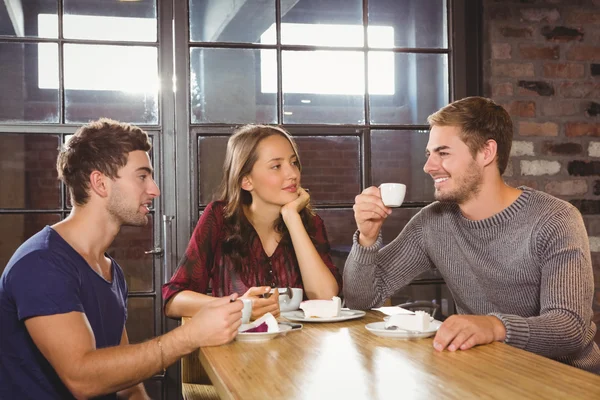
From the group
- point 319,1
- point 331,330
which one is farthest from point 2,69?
point 331,330

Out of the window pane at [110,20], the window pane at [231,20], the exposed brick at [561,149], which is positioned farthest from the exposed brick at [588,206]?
the window pane at [110,20]

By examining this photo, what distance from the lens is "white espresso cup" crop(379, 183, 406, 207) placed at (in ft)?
6.59

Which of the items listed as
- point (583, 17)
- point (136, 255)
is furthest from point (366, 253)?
point (583, 17)

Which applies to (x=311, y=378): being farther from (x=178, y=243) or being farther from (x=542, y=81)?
(x=542, y=81)

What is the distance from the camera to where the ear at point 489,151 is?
2.30 metres

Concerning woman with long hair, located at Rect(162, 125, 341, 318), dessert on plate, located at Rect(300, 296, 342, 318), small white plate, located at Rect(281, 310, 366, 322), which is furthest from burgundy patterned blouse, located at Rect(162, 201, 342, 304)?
dessert on plate, located at Rect(300, 296, 342, 318)

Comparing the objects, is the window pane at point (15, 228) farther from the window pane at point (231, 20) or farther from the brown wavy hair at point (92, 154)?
the brown wavy hair at point (92, 154)

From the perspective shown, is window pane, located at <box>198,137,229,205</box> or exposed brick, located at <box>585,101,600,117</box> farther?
exposed brick, located at <box>585,101,600,117</box>

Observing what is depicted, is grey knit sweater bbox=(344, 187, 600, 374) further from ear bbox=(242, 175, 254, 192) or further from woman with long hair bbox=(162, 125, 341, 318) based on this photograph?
ear bbox=(242, 175, 254, 192)

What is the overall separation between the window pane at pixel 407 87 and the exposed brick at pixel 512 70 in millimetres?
267

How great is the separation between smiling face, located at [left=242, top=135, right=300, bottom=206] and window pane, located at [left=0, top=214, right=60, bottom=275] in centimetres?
117

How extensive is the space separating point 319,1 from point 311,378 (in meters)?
2.65

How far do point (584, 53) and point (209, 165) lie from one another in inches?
78.5

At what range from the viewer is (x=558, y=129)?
11.8ft
